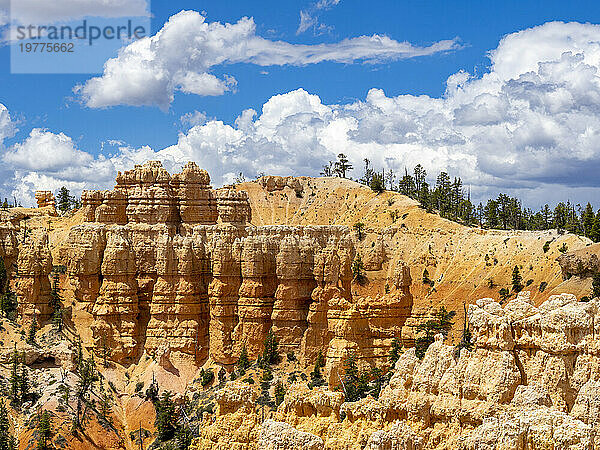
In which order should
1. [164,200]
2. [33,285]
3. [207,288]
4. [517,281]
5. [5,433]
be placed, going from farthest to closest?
1. [517,281]
2. [164,200]
3. [207,288]
4. [33,285]
5. [5,433]

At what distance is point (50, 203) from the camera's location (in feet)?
424

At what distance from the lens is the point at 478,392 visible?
31406mm

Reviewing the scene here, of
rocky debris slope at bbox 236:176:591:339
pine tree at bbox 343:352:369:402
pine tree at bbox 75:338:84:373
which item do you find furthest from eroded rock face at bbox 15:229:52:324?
rocky debris slope at bbox 236:176:591:339

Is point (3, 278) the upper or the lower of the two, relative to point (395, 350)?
upper

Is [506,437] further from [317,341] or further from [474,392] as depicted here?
[317,341]

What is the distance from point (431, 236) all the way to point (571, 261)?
33.3 metres

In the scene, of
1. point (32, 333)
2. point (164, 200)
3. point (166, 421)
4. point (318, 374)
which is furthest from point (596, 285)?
point (32, 333)

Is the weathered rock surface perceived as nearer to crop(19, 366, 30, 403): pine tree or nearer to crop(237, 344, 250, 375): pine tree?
crop(237, 344, 250, 375): pine tree

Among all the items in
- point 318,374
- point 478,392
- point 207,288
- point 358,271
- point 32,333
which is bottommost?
point 318,374

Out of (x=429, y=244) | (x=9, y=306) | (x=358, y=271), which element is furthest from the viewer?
(x=429, y=244)

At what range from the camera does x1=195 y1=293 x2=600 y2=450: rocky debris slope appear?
1150 inches

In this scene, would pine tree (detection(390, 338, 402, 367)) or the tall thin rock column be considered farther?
the tall thin rock column

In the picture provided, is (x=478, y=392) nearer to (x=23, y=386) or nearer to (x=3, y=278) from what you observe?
(x=23, y=386)

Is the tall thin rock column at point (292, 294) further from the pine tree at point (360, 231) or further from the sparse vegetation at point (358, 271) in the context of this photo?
the pine tree at point (360, 231)
